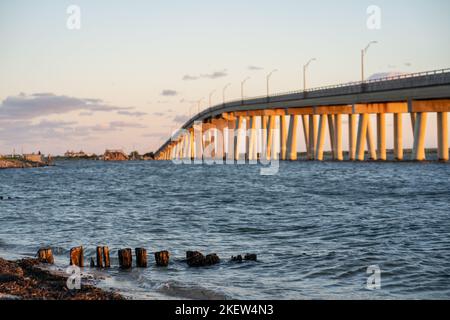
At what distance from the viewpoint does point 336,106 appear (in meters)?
117

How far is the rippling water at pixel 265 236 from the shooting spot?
61.6ft

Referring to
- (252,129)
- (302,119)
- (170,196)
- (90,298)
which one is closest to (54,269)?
(90,298)

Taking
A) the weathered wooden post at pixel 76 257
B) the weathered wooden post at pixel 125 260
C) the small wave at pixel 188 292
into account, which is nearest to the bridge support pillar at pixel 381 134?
the weathered wooden post at pixel 125 260

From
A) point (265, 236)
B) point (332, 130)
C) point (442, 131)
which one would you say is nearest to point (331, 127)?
point (332, 130)

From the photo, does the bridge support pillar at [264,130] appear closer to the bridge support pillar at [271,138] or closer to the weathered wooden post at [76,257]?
the bridge support pillar at [271,138]

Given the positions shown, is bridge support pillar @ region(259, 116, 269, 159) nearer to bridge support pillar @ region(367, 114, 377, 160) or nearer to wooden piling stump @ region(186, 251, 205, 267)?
bridge support pillar @ region(367, 114, 377, 160)

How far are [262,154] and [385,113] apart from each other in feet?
168

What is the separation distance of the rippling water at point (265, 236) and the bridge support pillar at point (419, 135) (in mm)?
39594

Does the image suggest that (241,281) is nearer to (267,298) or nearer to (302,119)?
(267,298)

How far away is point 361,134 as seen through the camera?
11394cm

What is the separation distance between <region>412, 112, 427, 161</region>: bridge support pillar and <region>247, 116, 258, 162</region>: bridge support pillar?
2069 inches

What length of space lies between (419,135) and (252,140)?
224 ft

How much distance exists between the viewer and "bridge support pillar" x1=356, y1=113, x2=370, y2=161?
111 meters

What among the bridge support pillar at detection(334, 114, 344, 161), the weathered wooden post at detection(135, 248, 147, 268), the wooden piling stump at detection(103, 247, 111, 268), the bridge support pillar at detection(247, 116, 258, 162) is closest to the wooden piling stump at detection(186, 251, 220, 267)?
the weathered wooden post at detection(135, 248, 147, 268)
